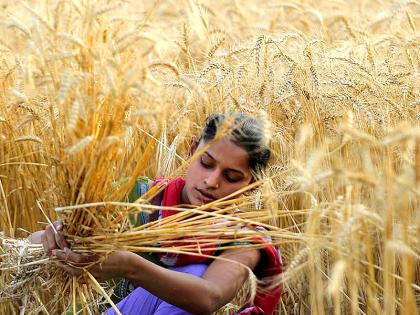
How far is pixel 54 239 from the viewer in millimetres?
2057

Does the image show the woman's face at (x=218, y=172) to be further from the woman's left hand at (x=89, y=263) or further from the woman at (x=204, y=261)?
the woman's left hand at (x=89, y=263)

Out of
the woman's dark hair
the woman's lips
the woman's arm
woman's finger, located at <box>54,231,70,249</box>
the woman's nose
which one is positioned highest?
the woman's dark hair

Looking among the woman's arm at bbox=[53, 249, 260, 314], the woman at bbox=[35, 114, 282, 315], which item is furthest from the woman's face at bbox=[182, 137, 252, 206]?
the woman's arm at bbox=[53, 249, 260, 314]

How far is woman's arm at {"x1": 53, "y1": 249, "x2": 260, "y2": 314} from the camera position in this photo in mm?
1974

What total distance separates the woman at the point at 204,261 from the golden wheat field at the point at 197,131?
0.05m

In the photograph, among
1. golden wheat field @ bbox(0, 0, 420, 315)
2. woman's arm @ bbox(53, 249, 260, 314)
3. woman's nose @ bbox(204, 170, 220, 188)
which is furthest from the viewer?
woman's nose @ bbox(204, 170, 220, 188)

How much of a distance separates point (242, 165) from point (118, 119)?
48 cm

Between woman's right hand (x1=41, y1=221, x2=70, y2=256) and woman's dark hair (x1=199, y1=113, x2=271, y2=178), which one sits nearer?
woman's right hand (x1=41, y1=221, x2=70, y2=256)

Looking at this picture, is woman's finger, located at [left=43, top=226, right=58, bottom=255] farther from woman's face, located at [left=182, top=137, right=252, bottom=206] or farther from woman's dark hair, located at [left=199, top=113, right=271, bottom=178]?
woman's dark hair, located at [left=199, top=113, right=271, bottom=178]

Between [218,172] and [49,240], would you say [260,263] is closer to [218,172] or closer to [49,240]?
[218,172]

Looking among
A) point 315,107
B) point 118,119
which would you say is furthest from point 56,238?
point 315,107

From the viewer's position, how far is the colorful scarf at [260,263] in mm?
2211

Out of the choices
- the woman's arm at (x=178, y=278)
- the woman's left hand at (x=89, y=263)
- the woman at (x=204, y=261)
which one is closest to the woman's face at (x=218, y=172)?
the woman at (x=204, y=261)

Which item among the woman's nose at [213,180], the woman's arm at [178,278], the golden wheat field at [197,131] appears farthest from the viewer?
the woman's nose at [213,180]
